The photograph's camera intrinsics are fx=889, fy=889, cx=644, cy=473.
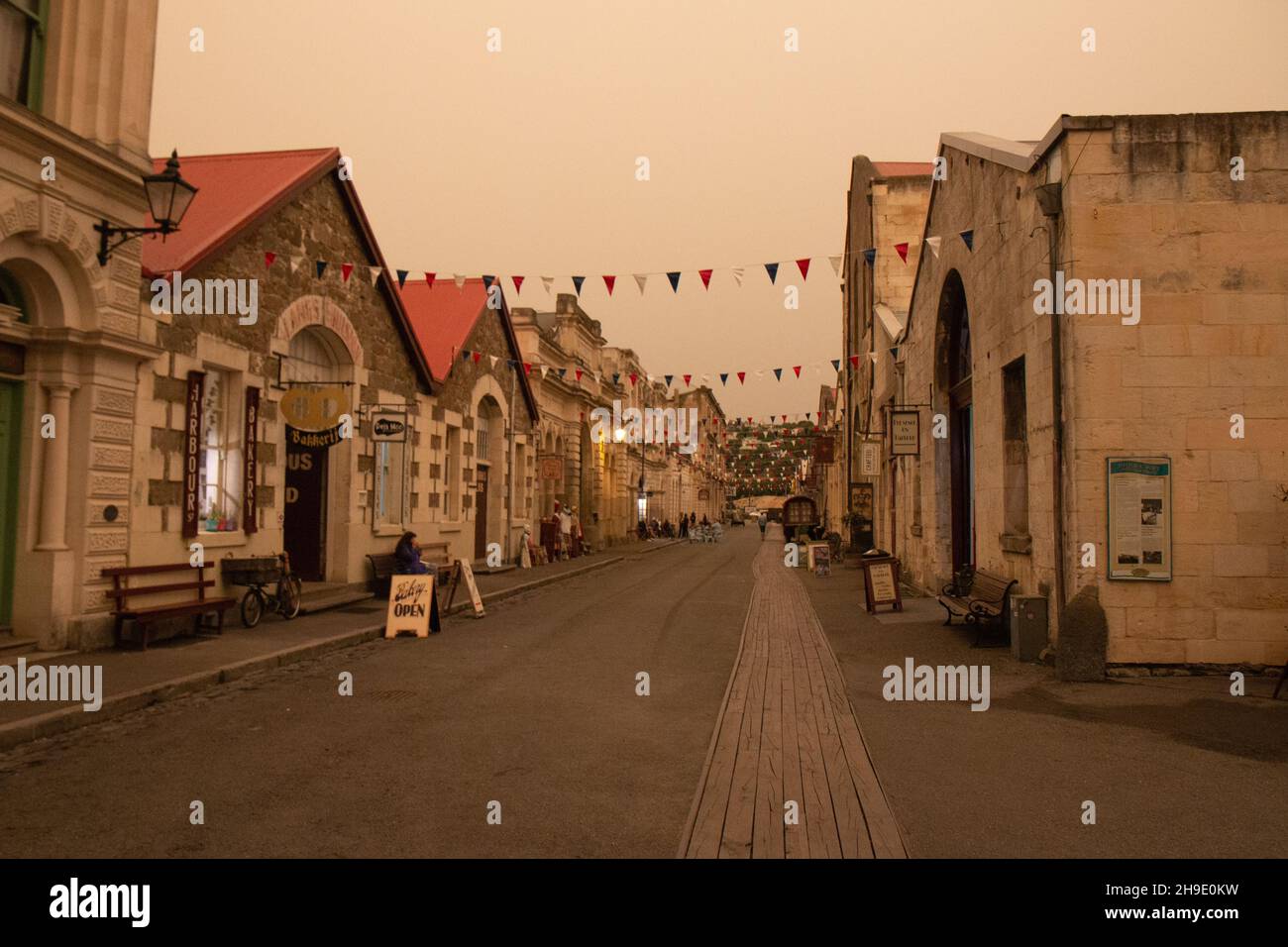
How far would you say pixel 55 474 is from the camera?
9.65 m

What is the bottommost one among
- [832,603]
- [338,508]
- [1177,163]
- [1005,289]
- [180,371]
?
[832,603]

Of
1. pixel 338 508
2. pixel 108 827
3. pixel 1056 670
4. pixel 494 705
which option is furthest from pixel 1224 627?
pixel 338 508

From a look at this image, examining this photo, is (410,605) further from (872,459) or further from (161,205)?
(872,459)

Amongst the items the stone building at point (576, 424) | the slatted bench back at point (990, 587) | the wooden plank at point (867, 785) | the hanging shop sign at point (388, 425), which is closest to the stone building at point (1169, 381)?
the slatted bench back at point (990, 587)

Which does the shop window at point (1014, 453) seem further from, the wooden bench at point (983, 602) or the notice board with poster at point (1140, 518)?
the notice board with poster at point (1140, 518)

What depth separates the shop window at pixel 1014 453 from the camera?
11641 millimetres

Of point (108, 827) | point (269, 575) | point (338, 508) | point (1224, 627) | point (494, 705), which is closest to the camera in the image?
point (108, 827)

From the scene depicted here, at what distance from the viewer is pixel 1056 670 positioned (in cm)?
904

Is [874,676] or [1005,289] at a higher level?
[1005,289]

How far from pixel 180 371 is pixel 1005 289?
1063cm

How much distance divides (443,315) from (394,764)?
19.1 m

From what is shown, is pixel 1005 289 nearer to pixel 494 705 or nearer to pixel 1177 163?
pixel 1177 163

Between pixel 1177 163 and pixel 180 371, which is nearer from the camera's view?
pixel 1177 163

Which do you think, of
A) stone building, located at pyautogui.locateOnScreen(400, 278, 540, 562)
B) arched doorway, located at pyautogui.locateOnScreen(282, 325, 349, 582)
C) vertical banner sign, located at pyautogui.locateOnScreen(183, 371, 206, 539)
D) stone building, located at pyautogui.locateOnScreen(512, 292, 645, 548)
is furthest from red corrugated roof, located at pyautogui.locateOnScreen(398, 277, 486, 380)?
vertical banner sign, located at pyautogui.locateOnScreen(183, 371, 206, 539)
